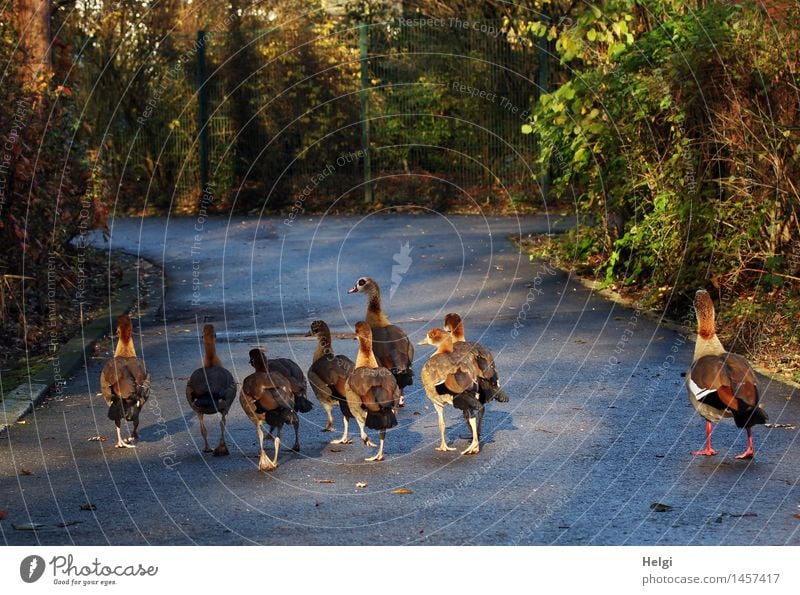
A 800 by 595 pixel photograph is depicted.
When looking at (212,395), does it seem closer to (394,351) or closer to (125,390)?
(125,390)

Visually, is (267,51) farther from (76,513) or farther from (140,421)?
(76,513)

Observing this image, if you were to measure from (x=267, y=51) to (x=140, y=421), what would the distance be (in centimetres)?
1929

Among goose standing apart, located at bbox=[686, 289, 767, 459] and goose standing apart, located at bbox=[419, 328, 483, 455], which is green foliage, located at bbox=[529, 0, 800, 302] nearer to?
goose standing apart, located at bbox=[686, 289, 767, 459]

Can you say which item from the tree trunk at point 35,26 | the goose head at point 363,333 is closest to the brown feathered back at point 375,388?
the goose head at point 363,333

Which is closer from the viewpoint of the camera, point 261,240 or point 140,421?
point 140,421

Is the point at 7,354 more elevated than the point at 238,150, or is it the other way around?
the point at 238,150

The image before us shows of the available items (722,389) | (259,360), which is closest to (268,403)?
(259,360)

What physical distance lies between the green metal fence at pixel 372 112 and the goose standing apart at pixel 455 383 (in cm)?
1855

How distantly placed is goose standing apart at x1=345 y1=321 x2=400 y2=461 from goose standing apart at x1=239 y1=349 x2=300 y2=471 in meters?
0.42

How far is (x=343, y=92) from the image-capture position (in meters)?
27.8

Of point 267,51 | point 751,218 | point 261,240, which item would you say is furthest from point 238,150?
point 751,218

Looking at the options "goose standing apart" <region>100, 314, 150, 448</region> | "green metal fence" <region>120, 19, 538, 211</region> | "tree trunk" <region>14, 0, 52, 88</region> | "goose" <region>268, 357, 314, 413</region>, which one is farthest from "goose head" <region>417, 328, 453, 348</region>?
"green metal fence" <region>120, 19, 538, 211</region>

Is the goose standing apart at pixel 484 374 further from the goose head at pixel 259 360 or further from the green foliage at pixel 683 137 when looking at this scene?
the green foliage at pixel 683 137

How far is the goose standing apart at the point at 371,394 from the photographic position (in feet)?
26.2
